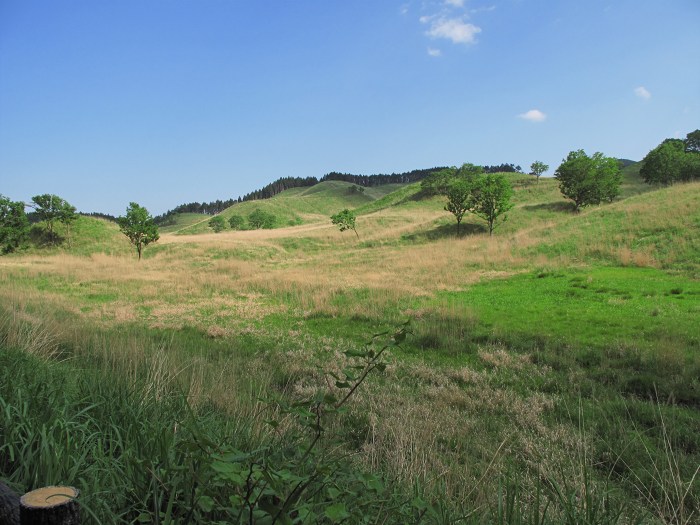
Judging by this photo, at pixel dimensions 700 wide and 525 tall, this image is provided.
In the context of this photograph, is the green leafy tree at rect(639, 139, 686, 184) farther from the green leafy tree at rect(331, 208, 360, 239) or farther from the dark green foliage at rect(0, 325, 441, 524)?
the dark green foliage at rect(0, 325, 441, 524)

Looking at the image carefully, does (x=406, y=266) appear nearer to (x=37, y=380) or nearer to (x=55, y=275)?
(x=37, y=380)

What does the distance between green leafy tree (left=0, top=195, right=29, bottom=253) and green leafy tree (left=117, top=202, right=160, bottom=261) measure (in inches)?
450

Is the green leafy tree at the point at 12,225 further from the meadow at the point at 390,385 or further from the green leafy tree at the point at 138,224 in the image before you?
the meadow at the point at 390,385

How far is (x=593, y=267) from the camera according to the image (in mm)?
21516

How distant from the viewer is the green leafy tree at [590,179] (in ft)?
181

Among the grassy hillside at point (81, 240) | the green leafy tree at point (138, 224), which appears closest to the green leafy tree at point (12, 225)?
the grassy hillside at point (81, 240)

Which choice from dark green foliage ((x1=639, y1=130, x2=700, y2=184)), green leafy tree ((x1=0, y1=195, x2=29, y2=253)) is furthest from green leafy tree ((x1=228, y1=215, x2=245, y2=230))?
dark green foliage ((x1=639, y1=130, x2=700, y2=184))

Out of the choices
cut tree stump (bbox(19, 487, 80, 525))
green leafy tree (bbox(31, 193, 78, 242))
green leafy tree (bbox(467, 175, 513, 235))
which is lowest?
cut tree stump (bbox(19, 487, 80, 525))

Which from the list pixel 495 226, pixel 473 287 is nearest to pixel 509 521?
pixel 473 287

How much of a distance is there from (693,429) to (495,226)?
164 feet

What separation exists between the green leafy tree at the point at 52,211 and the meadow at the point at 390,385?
25.9 m

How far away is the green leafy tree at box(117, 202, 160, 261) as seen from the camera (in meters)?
43.9

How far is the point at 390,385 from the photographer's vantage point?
7496 millimetres

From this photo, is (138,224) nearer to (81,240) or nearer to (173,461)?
(81,240)
